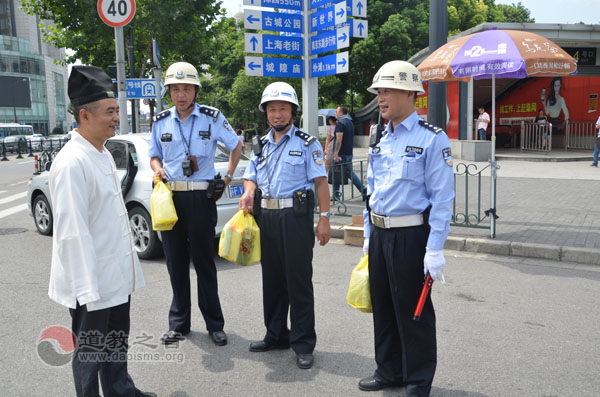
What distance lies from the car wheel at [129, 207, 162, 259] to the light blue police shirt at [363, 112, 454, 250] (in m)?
4.02

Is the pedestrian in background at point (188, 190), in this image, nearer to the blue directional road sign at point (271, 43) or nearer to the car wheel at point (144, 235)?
the car wheel at point (144, 235)

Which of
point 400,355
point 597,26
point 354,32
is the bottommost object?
point 400,355

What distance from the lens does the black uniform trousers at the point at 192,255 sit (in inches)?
162

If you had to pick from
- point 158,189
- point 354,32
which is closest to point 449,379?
point 158,189

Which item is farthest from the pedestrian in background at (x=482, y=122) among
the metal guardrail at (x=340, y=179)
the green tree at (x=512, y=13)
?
the green tree at (x=512, y=13)

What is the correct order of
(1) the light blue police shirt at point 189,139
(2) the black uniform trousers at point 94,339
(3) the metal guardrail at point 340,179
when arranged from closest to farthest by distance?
1. (2) the black uniform trousers at point 94,339
2. (1) the light blue police shirt at point 189,139
3. (3) the metal guardrail at point 340,179

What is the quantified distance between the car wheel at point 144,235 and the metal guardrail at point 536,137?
656 inches

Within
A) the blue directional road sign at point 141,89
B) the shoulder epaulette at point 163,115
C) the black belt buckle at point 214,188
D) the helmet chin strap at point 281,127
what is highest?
the blue directional road sign at point 141,89

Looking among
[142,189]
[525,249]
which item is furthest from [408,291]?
[142,189]

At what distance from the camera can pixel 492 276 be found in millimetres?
5844

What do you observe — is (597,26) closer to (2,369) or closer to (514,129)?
(514,129)

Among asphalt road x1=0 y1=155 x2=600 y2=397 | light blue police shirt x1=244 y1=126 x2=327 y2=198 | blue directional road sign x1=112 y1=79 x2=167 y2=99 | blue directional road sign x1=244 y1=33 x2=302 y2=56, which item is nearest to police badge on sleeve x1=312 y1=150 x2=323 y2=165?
light blue police shirt x1=244 y1=126 x2=327 y2=198

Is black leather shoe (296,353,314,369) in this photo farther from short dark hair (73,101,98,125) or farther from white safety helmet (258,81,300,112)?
short dark hair (73,101,98,125)

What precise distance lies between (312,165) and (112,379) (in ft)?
6.16
